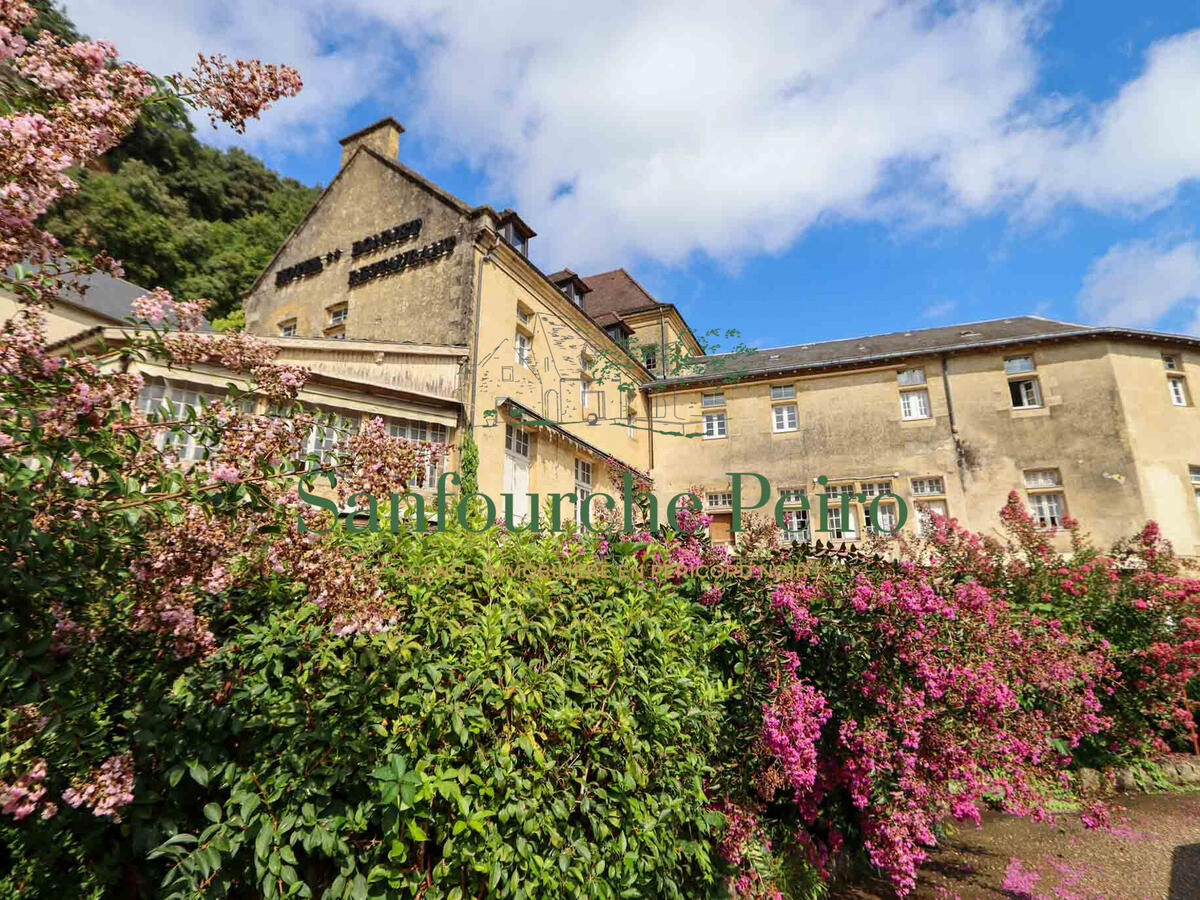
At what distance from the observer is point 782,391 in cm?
2130

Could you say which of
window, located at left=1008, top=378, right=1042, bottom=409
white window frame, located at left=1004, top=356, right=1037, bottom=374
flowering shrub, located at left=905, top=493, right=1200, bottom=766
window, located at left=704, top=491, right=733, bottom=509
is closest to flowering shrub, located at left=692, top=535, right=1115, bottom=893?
flowering shrub, located at left=905, top=493, right=1200, bottom=766

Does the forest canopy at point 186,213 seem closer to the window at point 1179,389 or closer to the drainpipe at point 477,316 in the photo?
the drainpipe at point 477,316

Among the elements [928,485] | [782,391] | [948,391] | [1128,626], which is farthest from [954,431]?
[1128,626]

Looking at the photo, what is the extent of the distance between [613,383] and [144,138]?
38988 millimetres

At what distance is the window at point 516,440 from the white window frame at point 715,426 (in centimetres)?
877

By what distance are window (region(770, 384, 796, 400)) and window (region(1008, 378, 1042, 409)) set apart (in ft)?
21.6

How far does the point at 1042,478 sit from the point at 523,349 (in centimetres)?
1613

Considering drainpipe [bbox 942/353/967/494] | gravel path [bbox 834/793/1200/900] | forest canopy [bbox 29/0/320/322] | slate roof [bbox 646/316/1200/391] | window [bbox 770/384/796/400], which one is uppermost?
forest canopy [bbox 29/0/320/322]

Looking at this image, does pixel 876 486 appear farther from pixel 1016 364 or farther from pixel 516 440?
pixel 516 440

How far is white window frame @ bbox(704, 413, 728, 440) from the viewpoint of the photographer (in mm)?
21775

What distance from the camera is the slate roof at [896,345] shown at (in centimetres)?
1898

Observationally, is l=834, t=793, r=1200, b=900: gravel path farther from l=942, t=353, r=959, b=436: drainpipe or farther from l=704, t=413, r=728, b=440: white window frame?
l=704, t=413, r=728, b=440: white window frame

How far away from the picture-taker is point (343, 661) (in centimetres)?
253

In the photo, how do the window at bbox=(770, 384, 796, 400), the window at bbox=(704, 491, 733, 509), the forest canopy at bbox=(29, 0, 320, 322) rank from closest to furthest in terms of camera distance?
the window at bbox=(770, 384, 796, 400) < the window at bbox=(704, 491, 733, 509) < the forest canopy at bbox=(29, 0, 320, 322)
